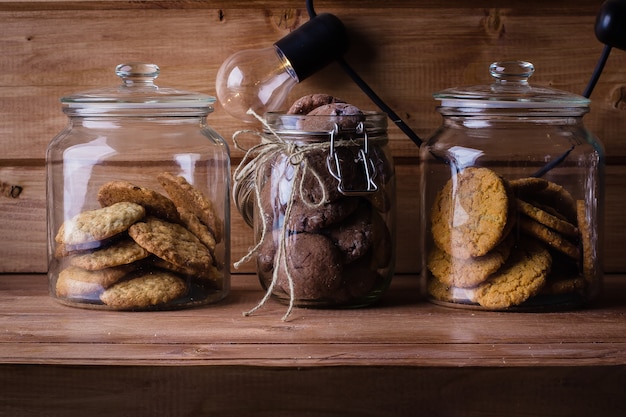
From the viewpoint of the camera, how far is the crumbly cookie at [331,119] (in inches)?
36.9

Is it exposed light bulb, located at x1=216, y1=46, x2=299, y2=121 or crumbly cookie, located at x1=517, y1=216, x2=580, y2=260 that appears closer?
crumbly cookie, located at x1=517, y1=216, x2=580, y2=260

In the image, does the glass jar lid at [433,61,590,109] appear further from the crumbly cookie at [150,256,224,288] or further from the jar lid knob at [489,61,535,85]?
the crumbly cookie at [150,256,224,288]

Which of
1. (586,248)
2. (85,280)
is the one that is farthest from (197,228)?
(586,248)

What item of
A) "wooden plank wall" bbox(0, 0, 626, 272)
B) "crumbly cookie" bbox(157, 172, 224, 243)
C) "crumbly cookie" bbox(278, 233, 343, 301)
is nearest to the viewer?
"crumbly cookie" bbox(278, 233, 343, 301)

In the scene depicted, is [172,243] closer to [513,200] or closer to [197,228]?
[197,228]

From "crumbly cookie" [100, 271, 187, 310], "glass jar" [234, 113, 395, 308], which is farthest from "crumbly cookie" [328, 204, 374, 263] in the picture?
"crumbly cookie" [100, 271, 187, 310]

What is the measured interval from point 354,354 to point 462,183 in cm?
30

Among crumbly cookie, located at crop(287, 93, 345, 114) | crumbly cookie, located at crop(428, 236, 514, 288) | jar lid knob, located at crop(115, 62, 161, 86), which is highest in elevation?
jar lid knob, located at crop(115, 62, 161, 86)

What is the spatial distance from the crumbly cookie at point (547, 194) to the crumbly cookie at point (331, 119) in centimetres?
20

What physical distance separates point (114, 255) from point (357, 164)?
30 centimetres

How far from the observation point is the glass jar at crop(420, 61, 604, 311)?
3.09 feet

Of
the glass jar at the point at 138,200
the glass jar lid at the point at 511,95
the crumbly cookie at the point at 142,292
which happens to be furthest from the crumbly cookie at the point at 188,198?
the glass jar lid at the point at 511,95

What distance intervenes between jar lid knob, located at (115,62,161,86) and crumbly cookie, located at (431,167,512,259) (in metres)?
0.40

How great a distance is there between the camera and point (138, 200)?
0.98 m
